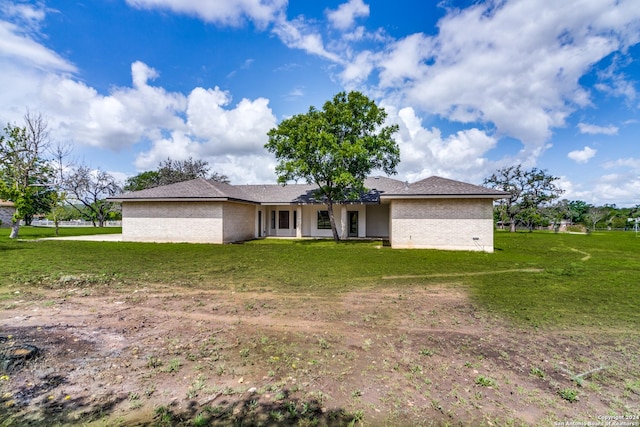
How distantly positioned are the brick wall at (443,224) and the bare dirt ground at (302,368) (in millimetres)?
11146

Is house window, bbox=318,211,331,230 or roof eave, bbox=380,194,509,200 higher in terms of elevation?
roof eave, bbox=380,194,509,200

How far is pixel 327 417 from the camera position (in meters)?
2.63

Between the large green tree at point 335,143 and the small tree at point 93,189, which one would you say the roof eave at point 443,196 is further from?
the small tree at point 93,189

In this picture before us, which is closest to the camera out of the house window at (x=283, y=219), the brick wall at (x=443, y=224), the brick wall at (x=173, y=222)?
the brick wall at (x=443, y=224)

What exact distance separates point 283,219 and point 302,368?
68.1 ft

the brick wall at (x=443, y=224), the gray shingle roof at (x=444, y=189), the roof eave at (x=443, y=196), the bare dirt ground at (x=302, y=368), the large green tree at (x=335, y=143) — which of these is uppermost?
the large green tree at (x=335, y=143)

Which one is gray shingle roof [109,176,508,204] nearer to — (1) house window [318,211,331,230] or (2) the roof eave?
(2) the roof eave

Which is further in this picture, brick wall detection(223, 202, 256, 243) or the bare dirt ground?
brick wall detection(223, 202, 256, 243)

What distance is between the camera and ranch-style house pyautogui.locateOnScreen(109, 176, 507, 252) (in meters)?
16.0

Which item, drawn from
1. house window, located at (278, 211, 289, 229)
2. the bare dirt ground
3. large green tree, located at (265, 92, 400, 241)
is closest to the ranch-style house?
house window, located at (278, 211, 289, 229)

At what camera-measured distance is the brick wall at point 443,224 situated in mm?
15766

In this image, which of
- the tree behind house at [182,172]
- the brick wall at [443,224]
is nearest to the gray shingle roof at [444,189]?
the brick wall at [443,224]

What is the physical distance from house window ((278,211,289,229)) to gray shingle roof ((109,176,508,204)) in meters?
1.30

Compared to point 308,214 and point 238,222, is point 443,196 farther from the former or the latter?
point 238,222
